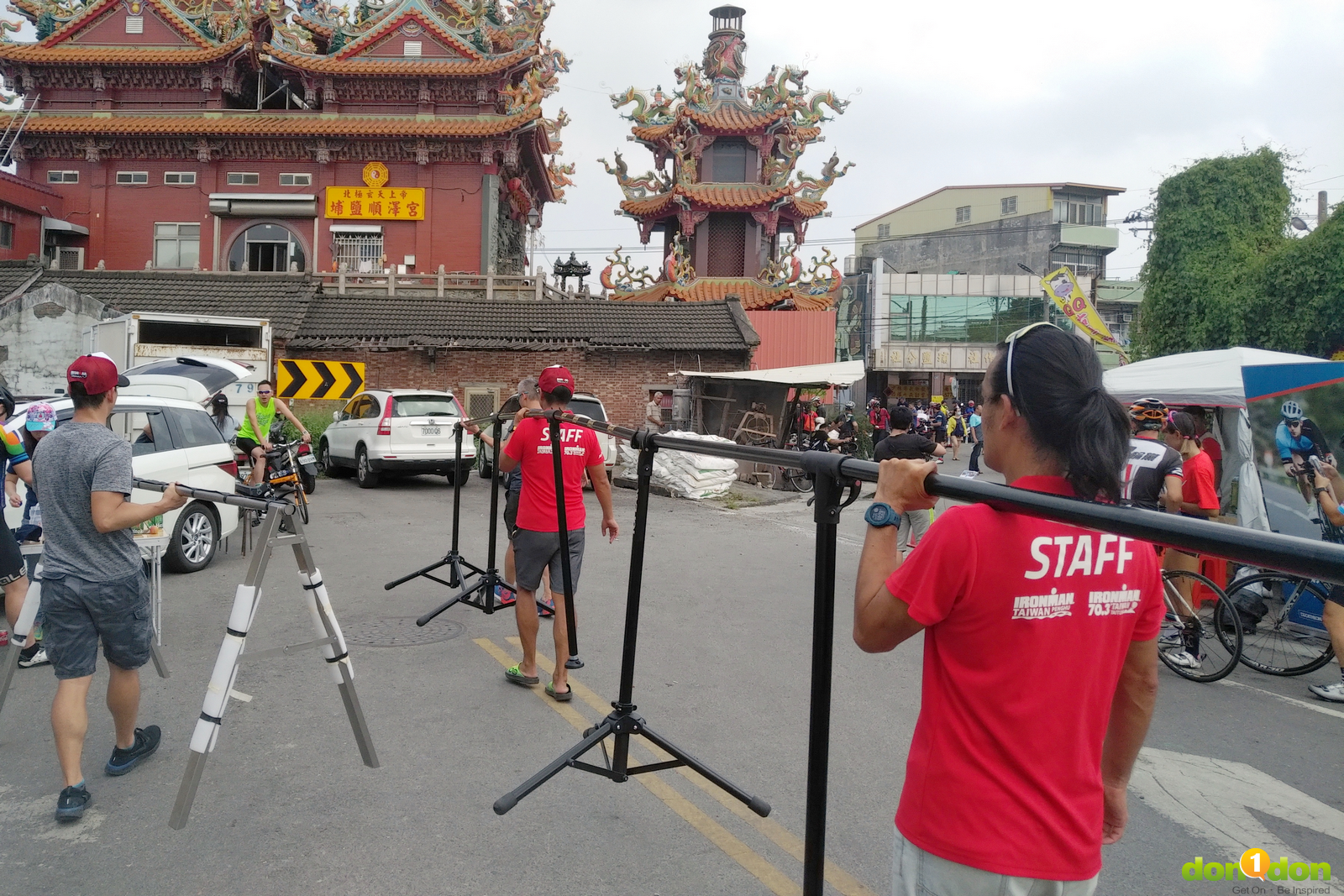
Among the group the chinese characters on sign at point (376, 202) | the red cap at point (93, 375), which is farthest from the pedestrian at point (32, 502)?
the chinese characters on sign at point (376, 202)

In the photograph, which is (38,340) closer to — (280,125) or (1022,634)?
(280,125)

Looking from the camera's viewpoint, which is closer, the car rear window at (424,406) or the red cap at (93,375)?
the red cap at (93,375)

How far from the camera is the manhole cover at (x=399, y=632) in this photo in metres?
6.45

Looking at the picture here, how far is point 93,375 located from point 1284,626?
26.3 ft

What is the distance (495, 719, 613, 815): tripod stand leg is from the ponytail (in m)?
2.45

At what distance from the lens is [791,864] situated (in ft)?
11.5

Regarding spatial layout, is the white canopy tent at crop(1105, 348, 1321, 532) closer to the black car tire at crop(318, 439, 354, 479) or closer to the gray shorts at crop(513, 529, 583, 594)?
the gray shorts at crop(513, 529, 583, 594)

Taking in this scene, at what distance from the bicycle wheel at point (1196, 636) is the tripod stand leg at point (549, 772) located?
4.39 meters

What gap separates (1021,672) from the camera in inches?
69.7

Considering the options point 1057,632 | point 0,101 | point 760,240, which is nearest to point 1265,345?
point 760,240

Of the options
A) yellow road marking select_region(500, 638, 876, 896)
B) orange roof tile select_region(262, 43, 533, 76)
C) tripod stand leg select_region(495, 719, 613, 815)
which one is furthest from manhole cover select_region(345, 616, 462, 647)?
orange roof tile select_region(262, 43, 533, 76)

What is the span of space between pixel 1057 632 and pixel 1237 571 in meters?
6.62

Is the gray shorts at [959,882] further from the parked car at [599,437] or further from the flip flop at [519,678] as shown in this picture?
the parked car at [599,437]

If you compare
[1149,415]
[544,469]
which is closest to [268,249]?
[544,469]
